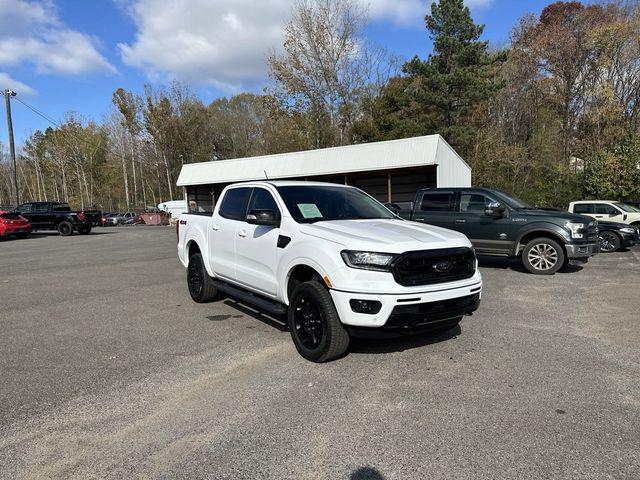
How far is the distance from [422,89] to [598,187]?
14.0 meters

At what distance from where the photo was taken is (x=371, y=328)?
411cm

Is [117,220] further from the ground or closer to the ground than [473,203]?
closer to the ground

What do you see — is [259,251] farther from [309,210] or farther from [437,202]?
[437,202]

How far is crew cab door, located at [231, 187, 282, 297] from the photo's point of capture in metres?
5.18

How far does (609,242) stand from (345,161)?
12.8m

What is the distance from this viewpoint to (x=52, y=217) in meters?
25.6

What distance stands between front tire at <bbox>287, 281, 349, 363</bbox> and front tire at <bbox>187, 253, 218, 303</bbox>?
2546mm

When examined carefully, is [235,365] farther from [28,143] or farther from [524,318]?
[28,143]

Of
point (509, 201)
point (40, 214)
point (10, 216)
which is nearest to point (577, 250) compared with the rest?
point (509, 201)

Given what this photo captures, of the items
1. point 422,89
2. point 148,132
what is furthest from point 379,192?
point 148,132

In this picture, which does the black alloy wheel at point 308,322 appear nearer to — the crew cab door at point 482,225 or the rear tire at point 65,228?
the crew cab door at point 482,225

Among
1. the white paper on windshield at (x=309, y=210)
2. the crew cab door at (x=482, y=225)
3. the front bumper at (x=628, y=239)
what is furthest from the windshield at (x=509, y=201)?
the white paper on windshield at (x=309, y=210)

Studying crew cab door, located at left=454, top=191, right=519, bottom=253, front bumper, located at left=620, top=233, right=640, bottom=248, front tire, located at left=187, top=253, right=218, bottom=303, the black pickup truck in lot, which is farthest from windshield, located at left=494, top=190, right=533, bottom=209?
the black pickup truck in lot

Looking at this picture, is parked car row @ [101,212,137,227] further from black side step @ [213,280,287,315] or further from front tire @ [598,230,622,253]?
black side step @ [213,280,287,315]
